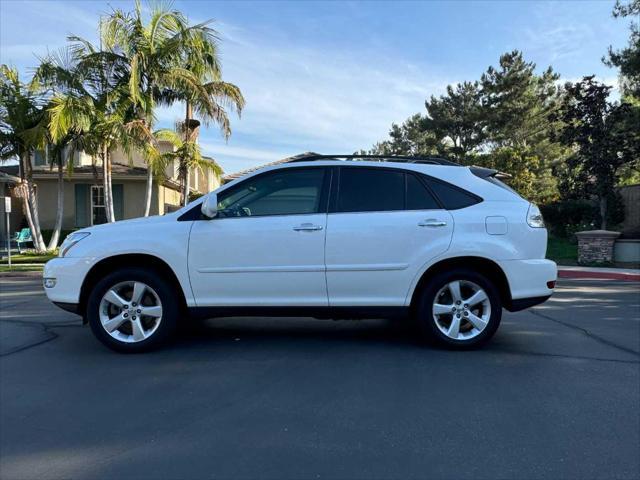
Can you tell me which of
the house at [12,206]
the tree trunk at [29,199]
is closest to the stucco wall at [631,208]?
the tree trunk at [29,199]

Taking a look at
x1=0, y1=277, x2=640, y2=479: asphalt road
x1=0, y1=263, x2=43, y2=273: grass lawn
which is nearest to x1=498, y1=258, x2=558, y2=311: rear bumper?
x1=0, y1=277, x2=640, y2=479: asphalt road

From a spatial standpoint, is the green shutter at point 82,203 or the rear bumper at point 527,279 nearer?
the rear bumper at point 527,279

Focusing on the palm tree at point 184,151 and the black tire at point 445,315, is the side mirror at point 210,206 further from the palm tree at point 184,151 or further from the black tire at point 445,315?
the palm tree at point 184,151

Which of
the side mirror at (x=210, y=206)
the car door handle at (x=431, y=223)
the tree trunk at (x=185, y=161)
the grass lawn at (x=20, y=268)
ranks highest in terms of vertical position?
the tree trunk at (x=185, y=161)

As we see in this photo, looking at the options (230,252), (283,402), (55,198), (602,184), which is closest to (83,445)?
(283,402)

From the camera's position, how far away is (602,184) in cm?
1808

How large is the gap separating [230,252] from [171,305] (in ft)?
2.65

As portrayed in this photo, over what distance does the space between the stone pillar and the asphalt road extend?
10830 millimetres

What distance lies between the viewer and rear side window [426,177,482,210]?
5.01m

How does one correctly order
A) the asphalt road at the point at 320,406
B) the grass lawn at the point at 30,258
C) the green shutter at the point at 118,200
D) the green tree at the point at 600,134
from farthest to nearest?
the green shutter at the point at 118,200 → the green tree at the point at 600,134 → the grass lawn at the point at 30,258 → the asphalt road at the point at 320,406

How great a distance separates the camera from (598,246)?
1548cm

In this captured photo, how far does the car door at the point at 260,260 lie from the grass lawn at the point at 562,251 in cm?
1345

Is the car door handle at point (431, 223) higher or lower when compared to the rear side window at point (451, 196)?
lower

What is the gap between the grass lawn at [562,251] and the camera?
16.3m
